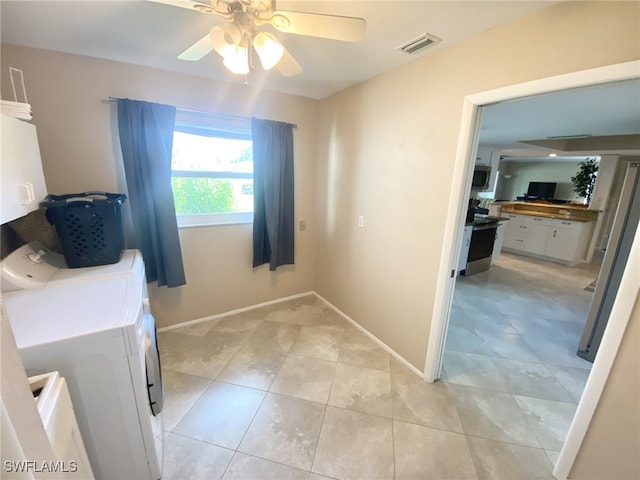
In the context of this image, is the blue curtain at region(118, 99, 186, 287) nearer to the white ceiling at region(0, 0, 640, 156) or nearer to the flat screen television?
the white ceiling at region(0, 0, 640, 156)

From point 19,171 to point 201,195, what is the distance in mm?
1296

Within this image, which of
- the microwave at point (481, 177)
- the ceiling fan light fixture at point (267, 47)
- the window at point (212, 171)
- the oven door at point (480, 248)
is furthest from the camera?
the microwave at point (481, 177)

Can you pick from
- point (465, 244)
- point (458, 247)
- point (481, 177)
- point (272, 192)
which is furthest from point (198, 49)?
point (481, 177)

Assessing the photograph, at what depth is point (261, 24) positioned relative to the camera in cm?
111

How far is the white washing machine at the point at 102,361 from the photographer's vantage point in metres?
1.02

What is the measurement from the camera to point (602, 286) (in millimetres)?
2314

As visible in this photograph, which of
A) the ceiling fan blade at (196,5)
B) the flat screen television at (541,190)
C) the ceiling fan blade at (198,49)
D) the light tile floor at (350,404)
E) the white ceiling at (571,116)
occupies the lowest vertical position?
the light tile floor at (350,404)

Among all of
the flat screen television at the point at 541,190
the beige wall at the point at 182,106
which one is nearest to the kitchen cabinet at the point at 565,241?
the flat screen television at the point at 541,190

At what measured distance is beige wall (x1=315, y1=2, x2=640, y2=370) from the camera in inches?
48.2

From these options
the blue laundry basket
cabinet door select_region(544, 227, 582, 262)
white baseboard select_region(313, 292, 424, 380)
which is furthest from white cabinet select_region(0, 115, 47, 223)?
cabinet door select_region(544, 227, 582, 262)

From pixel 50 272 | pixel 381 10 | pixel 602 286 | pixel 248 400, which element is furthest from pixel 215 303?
pixel 602 286

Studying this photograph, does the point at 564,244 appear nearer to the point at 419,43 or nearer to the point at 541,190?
the point at 541,190

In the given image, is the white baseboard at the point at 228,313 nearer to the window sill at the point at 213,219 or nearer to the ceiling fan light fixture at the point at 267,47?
the window sill at the point at 213,219

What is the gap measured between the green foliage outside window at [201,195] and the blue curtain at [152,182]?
0.73 feet
